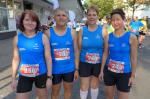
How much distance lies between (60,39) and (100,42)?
2.35ft

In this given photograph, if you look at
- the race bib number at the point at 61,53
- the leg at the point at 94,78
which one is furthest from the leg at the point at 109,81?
the race bib number at the point at 61,53

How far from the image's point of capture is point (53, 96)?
450cm

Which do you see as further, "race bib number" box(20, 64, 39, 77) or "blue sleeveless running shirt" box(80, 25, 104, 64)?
"blue sleeveless running shirt" box(80, 25, 104, 64)

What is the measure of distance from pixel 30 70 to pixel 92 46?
1.18 m

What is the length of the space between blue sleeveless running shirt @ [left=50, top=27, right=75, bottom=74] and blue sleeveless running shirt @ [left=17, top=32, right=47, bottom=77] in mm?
346

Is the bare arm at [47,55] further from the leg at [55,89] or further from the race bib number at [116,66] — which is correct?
the race bib number at [116,66]

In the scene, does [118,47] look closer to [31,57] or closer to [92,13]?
[92,13]

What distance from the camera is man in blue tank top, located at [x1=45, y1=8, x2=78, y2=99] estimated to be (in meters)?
A: 4.20

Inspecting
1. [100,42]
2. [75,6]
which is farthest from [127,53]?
[75,6]

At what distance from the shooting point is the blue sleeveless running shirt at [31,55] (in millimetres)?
3805

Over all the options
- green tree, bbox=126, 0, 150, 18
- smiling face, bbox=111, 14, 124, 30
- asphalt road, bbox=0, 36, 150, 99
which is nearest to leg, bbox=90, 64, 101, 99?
smiling face, bbox=111, 14, 124, 30

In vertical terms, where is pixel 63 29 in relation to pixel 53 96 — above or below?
above

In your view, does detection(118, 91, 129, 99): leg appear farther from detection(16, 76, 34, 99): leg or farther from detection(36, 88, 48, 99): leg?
detection(16, 76, 34, 99): leg

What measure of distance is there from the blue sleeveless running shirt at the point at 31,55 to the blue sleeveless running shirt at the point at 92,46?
0.93 meters
